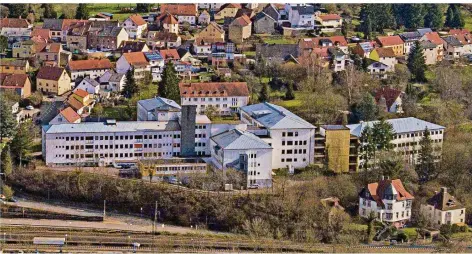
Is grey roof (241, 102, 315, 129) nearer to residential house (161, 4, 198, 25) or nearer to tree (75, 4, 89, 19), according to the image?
residential house (161, 4, 198, 25)

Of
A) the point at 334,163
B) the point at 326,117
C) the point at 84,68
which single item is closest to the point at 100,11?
the point at 84,68

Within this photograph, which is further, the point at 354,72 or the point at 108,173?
the point at 354,72

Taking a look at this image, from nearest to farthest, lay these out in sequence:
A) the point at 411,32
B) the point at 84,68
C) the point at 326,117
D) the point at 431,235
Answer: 1. the point at 431,235
2. the point at 326,117
3. the point at 84,68
4. the point at 411,32

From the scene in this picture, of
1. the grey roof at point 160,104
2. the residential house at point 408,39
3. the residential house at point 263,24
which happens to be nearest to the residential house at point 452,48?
the residential house at point 408,39

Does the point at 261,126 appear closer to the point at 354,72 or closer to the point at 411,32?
the point at 354,72

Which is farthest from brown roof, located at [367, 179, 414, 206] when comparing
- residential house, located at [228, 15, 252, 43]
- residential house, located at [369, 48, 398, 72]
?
residential house, located at [228, 15, 252, 43]

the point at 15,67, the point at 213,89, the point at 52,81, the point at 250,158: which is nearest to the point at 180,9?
the point at 15,67
